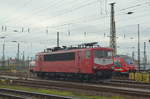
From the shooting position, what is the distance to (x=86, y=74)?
25.1 meters

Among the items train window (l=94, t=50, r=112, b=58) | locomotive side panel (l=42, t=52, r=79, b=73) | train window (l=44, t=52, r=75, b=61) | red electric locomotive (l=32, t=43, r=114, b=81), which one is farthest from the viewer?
train window (l=44, t=52, r=75, b=61)

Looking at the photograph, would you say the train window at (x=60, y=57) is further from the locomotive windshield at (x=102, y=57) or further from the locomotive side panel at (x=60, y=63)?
the locomotive windshield at (x=102, y=57)

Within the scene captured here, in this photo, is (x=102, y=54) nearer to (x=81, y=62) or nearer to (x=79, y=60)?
(x=81, y=62)

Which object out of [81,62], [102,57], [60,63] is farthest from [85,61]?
[60,63]

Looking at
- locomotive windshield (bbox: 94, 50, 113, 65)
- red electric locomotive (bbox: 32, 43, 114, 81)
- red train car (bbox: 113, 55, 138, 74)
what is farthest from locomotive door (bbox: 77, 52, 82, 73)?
red train car (bbox: 113, 55, 138, 74)

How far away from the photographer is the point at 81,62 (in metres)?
25.5

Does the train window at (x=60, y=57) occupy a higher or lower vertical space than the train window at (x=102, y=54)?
lower

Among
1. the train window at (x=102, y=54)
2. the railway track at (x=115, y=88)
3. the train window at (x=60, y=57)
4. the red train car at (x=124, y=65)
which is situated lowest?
the railway track at (x=115, y=88)

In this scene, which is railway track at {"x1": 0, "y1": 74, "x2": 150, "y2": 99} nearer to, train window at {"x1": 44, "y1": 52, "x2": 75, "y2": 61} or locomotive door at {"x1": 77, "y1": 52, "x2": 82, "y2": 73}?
locomotive door at {"x1": 77, "y1": 52, "x2": 82, "y2": 73}

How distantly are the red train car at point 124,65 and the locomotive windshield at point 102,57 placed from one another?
21.3 ft

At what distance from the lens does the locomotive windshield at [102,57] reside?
24631 millimetres

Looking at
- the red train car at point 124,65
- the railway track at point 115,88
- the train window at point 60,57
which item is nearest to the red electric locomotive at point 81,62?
the train window at point 60,57

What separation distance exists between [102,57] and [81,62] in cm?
199

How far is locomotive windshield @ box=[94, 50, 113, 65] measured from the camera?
24631mm
